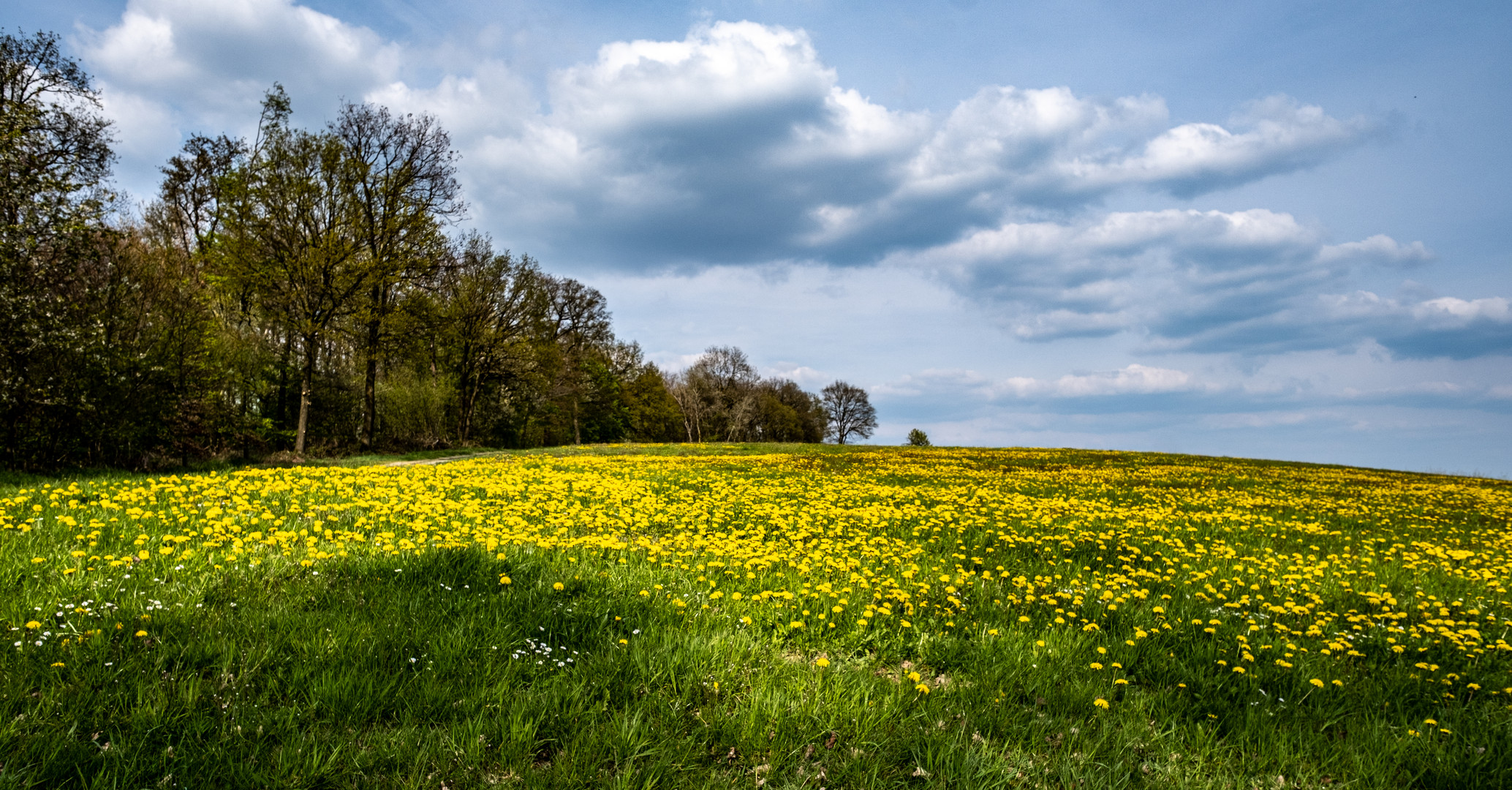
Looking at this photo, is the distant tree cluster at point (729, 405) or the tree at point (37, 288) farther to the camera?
the distant tree cluster at point (729, 405)

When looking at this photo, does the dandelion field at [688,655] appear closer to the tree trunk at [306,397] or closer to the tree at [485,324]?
the tree trunk at [306,397]

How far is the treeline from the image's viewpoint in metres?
15.5

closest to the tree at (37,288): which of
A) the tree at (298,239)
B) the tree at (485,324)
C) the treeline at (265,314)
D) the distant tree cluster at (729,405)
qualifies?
the treeline at (265,314)

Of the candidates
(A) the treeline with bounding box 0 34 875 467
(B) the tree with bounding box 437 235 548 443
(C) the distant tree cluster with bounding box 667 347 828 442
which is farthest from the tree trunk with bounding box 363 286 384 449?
(C) the distant tree cluster with bounding box 667 347 828 442

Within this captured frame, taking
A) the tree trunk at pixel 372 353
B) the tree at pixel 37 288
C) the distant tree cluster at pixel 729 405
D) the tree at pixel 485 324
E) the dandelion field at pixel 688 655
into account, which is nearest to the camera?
the dandelion field at pixel 688 655

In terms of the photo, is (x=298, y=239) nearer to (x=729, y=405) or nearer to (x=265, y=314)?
(x=265, y=314)

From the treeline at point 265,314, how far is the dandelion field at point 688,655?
984 cm

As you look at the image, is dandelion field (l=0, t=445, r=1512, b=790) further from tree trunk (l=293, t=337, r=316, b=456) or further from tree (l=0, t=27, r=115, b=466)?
tree trunk (l=293, t=337, r=316, b=456)

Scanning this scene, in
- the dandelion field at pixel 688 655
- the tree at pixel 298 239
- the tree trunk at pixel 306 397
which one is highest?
the tree at pixel 298 239

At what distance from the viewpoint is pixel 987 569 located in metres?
7.65

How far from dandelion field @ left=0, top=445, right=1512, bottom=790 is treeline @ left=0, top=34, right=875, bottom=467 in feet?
32.3

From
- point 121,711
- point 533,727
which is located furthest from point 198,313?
point 533,727

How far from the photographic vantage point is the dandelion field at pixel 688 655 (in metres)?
3.29

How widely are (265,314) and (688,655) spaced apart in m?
33.2
